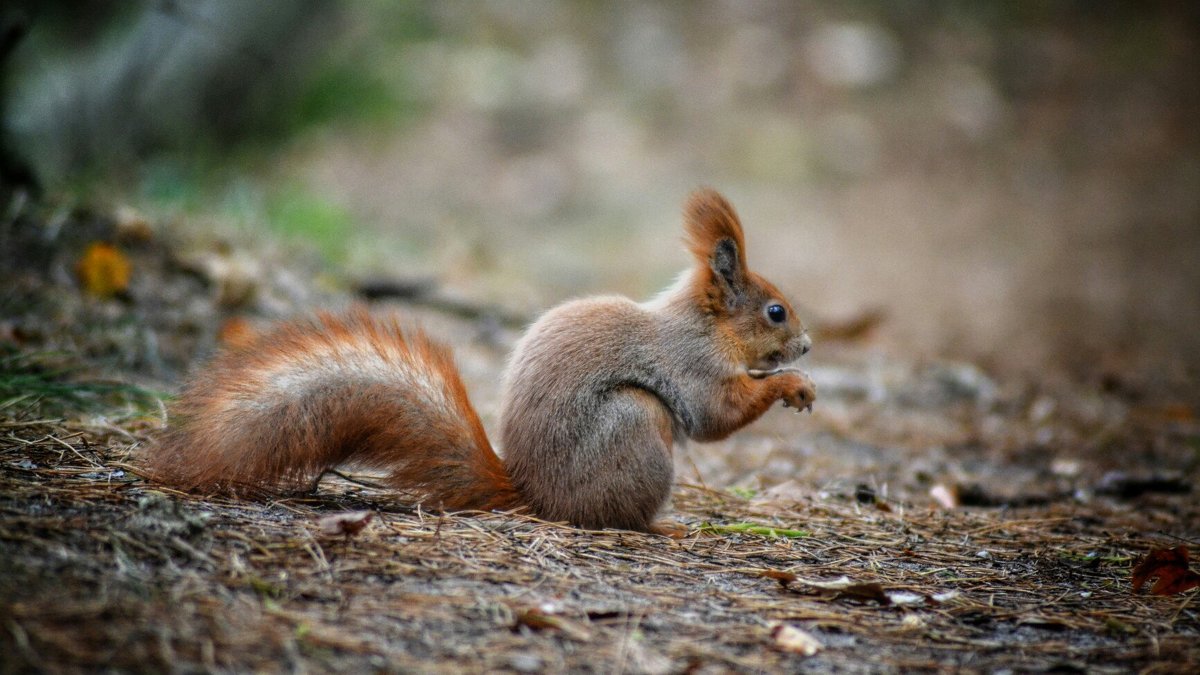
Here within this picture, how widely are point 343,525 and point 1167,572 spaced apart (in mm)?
2118

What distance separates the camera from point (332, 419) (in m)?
2.37

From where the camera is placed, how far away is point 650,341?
2.96m

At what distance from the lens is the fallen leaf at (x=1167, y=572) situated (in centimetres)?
251

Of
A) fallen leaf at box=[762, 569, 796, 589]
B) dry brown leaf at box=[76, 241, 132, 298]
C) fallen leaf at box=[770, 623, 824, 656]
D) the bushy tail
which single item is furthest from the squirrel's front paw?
dry brown leaf at box=[76, 241, 132, 298]

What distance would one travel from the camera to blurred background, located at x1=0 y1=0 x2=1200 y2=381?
243 inches

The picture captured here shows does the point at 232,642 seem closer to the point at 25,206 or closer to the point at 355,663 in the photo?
the point at 355,663

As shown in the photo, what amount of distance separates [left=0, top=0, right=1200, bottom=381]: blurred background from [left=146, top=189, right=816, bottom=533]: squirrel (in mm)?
2755

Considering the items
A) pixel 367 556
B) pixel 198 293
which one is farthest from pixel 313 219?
pixel 367 556

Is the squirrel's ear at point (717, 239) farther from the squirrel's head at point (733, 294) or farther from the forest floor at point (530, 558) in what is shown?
the forest floor at point (530, 558)

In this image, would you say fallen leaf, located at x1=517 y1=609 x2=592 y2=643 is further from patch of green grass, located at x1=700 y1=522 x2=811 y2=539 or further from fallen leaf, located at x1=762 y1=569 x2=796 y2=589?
patch of green grass, located at x1=700 y1=522 x2=811 y2=539

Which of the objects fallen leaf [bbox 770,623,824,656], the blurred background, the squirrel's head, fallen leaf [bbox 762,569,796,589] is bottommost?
fallen leaf [bbox 770,623,824,656]

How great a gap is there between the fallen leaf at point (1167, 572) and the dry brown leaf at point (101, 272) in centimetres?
404

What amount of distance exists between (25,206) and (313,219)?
2.14m

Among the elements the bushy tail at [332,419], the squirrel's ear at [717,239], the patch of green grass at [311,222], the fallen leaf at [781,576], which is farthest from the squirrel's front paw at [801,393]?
the patch of green grass at [311,222]
